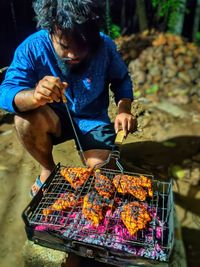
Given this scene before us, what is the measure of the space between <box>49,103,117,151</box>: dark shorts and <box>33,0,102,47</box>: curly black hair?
1.02 m

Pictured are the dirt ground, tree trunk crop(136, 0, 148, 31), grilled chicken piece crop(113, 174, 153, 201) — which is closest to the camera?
grilled chicken piece crop(113, 174, 153, 201)

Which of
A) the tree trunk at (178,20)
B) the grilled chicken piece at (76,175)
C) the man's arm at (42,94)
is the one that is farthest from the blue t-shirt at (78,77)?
the tree trunk at (178,20)

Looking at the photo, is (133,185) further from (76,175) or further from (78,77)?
(78,77)

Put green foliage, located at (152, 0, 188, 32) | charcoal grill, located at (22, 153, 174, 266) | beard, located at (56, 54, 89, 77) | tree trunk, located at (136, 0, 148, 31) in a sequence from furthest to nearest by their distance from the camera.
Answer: tree trunk, located at (136, 0, 148, 31) < green foliage, located at (152, 0, 188, 32) < beard, located at (56, 54, 89, 77) < charcoal grill, located at (22, 153, 174, 266)

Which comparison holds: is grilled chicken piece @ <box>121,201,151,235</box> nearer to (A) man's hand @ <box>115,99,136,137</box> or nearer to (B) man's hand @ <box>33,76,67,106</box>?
(A) man's hand @ <box>115,99,136,137</box>

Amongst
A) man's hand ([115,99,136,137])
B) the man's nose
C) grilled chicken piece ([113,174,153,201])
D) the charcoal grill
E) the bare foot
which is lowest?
the bare foot

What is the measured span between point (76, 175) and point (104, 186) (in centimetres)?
30

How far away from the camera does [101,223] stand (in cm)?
255

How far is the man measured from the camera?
9.00 feet

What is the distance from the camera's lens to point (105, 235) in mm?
2455

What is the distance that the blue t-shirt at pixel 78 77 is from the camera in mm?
3240

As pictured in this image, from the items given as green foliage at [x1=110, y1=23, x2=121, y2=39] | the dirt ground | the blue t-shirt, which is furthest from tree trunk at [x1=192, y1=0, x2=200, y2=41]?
the blue t-shirt

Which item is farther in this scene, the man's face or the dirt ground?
the dirt ground

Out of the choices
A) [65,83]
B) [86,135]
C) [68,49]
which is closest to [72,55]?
[68,49]
